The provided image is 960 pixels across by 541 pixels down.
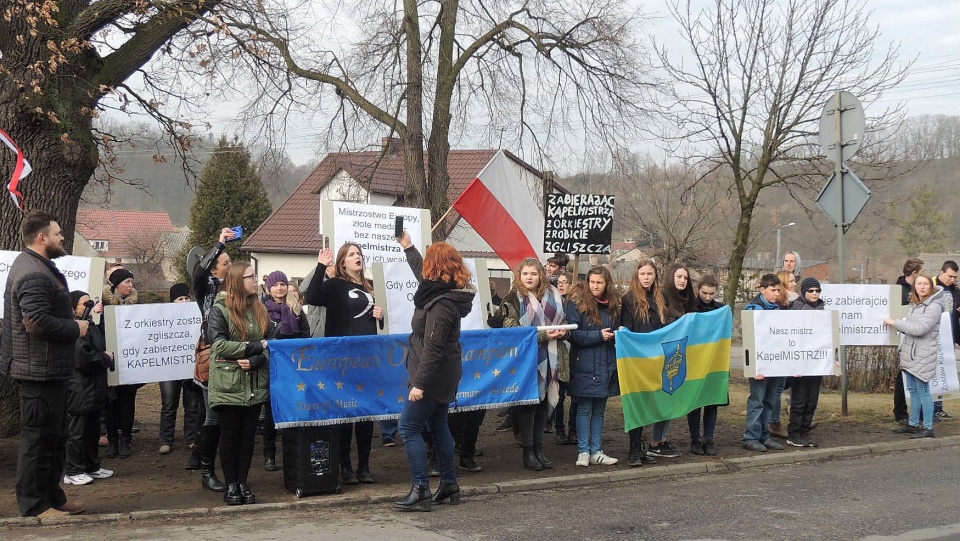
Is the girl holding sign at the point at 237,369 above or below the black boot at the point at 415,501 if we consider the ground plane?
above

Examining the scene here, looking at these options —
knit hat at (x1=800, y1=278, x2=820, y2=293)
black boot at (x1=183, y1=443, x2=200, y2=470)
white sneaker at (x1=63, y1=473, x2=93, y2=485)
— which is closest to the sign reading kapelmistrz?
knit hat at (x1=800, y1=278, x2=820, y2=293)

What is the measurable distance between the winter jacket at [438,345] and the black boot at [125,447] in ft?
12.2

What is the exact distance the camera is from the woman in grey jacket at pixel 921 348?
35.2 ft

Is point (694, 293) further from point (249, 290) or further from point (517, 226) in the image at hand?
point (249, 290)

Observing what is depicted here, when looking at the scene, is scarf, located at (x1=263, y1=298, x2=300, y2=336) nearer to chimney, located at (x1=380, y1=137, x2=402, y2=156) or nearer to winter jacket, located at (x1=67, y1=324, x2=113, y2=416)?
winter jacket, located at (x1=67, y1=324, x2=113, y2=416)

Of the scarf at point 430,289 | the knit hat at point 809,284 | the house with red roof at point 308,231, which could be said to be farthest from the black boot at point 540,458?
the house with red roof at point 308,231

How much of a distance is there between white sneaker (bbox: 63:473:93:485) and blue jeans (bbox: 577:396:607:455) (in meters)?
4.46

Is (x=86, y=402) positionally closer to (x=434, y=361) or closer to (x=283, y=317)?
(x=283, y=317)

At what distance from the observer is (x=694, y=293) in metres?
9.91

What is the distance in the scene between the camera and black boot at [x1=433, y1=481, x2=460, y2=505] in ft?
24.3

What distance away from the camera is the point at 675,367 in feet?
30.9

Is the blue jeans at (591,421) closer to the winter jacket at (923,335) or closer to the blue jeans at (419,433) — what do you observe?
the blue jeans at (419,433)

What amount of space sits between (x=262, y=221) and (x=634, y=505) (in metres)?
43.5

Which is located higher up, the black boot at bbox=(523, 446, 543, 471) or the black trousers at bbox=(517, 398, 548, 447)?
the black trousers at bbox=(517, 398, 548, 447)
